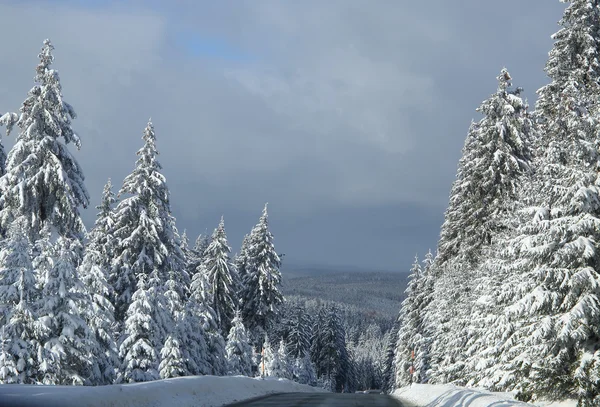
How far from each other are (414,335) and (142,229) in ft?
93.1

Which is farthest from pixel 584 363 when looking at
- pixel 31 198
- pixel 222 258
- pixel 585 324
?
pixel 222 258

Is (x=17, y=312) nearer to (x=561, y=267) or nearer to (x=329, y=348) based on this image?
(x=561, y=267)

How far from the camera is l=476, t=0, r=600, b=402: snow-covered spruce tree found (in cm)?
1680

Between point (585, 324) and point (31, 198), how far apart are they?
21.8 metres

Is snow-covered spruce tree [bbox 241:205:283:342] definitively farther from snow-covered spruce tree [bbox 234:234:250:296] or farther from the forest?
the forest

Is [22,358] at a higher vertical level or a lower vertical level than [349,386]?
higher

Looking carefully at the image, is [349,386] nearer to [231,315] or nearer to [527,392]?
[231,315]

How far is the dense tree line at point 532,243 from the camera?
17.2 m

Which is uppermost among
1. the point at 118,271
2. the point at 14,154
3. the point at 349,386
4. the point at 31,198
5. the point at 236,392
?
the point at 14,154

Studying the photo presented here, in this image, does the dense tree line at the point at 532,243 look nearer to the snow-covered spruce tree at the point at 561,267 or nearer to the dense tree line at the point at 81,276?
the snow-covered spruce tree at the point at 561,267

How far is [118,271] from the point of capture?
30891mm

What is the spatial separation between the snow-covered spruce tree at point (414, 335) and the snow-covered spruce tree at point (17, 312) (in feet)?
106

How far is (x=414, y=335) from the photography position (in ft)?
162

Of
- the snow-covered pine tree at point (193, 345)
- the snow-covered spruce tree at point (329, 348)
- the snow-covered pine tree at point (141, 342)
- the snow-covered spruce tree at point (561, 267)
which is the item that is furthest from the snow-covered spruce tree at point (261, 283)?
the snow-covered spruce tree at point (561, 267)
